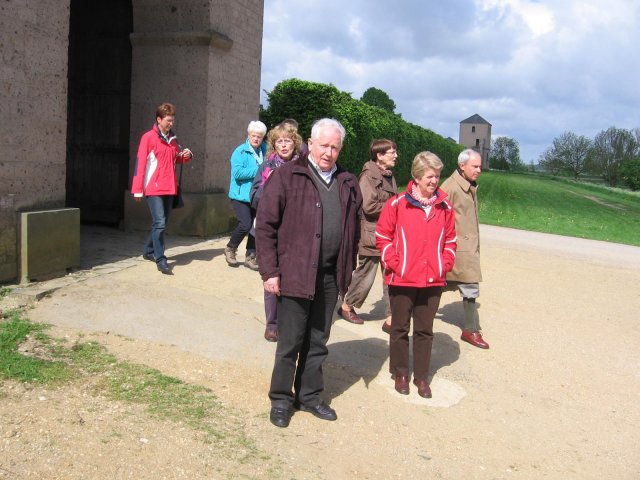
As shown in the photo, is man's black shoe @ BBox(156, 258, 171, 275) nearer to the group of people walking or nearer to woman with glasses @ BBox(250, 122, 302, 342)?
the group of people walking

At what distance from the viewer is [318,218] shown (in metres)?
3.94

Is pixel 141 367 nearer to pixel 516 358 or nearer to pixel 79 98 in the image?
pixel 516 358

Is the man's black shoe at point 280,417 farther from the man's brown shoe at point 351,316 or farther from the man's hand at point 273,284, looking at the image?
the man's brown shoe at point 351,316

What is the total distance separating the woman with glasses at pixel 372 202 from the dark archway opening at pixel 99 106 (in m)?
5.75

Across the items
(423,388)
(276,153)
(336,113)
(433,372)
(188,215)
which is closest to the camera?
(423,388)

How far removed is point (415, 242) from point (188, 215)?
5.93 meters

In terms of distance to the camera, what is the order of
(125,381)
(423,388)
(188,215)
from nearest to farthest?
1. (125,381)
2. (423,388)
3. (188,215)

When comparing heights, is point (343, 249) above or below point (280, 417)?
above

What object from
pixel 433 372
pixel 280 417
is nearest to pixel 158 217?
pixel 433 372

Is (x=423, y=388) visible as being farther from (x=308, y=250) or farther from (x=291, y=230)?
(x=291, y=230)

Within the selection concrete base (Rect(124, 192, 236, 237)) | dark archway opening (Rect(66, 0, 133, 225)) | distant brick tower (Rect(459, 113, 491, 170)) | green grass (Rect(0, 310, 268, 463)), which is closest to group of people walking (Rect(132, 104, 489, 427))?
green grass (Rect(0, 310, 268, 463))

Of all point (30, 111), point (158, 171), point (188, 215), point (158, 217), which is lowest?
point (188, 215)

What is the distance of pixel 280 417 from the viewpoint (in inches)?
160

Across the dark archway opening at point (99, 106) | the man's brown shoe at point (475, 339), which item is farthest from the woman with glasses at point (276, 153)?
the dark archway opening at point (99, 106)
